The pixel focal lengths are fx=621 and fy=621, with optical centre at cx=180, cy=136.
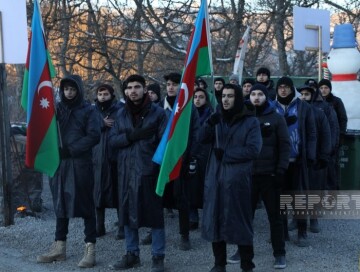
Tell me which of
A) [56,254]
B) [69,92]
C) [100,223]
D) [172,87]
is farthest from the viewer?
[100,223]

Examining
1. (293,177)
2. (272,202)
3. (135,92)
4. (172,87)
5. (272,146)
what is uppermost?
(172,87)

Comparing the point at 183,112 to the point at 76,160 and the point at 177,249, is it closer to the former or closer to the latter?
the point at 76,160

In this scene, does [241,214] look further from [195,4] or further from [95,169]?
[195,4]

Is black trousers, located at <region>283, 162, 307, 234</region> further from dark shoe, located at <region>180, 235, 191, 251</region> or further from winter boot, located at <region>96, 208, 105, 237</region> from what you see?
winter boot, located at <region>96, 208, 105, 237</region>

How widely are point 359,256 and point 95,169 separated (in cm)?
328

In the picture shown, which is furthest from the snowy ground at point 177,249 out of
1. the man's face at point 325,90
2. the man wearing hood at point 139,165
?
the man's face at point 325,90

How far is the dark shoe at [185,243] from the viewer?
7.09 meters

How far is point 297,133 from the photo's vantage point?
7160 mm

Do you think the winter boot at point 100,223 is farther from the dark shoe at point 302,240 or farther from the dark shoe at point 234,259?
the dark shoe at point 302,240

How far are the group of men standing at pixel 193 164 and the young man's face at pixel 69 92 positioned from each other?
11 mm

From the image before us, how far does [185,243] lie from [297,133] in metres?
1.80

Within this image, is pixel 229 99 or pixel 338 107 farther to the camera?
pixel 338 107

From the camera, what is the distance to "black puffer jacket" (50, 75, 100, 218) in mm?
6418

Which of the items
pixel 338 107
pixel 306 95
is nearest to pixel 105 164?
pixel 306 95
